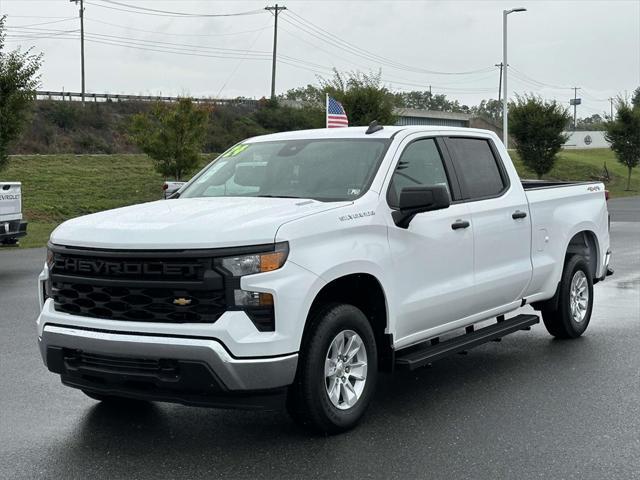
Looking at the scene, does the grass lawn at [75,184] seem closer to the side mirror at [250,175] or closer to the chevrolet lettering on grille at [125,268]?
the side mirror at [250,175]

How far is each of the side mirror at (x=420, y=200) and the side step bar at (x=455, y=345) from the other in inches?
36.1

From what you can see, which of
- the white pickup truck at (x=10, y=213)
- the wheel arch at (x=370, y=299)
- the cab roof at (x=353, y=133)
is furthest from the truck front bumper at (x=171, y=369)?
the white pickup truck at (x=10, y=213)

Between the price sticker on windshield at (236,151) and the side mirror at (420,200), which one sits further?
the price sticker on windshield at (236,151)

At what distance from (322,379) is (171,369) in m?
0.90

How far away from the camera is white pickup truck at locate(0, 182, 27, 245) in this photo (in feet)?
47.3

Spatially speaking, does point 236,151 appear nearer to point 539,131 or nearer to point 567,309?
point 567,309

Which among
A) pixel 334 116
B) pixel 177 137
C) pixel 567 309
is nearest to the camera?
pixel 567 309

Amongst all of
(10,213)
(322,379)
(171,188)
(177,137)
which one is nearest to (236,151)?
(322,379)

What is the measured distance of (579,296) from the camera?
27.5 feet

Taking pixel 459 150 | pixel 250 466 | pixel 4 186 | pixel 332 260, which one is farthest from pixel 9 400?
pixel 4 186

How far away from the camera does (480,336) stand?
6.67m

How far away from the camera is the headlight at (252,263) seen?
485 centimetres

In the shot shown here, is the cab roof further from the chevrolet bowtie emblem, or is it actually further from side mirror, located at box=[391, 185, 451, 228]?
the chevrolet bowtie emblem

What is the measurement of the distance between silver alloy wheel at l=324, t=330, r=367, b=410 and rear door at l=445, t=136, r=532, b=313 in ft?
4.74
